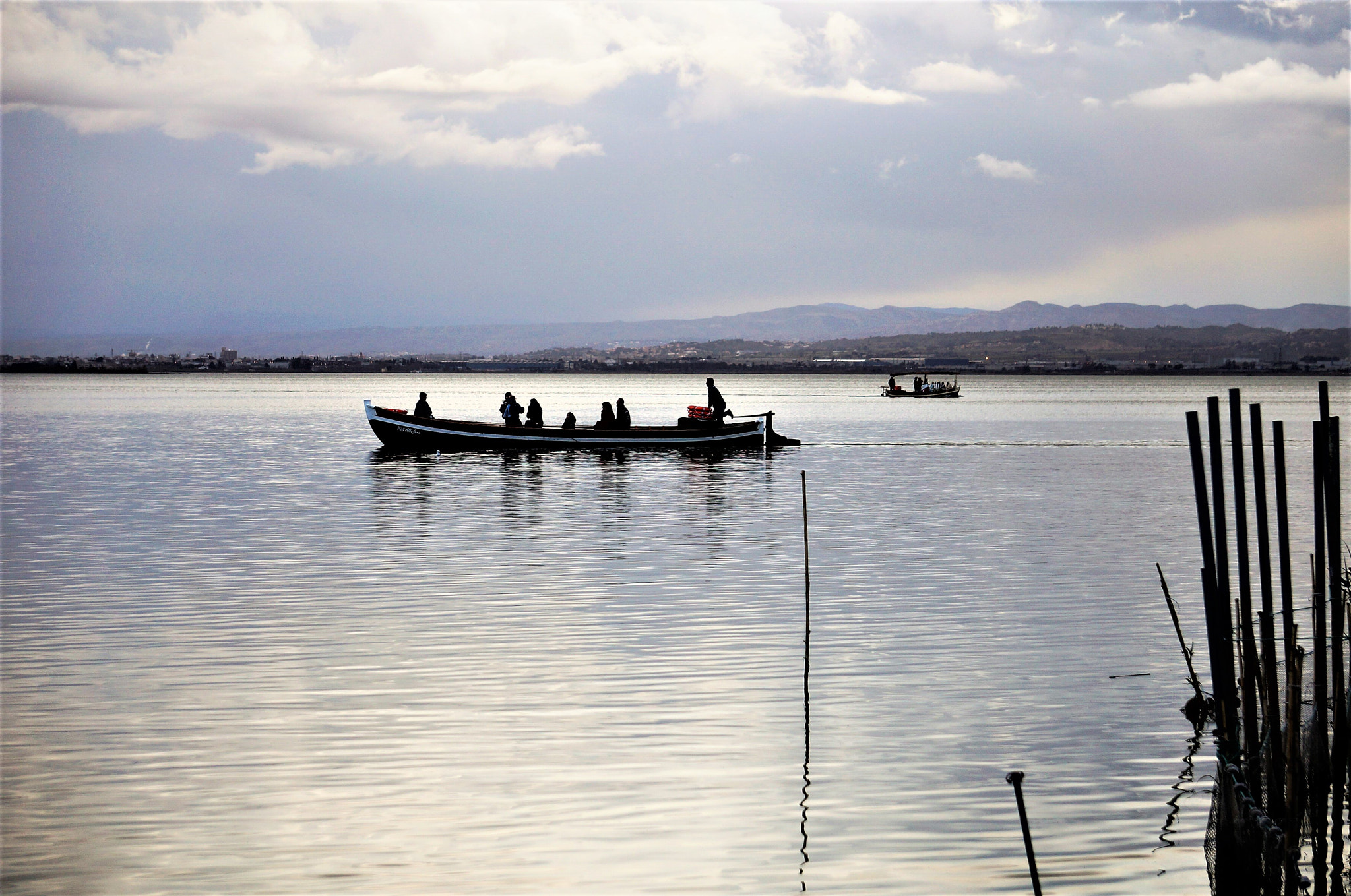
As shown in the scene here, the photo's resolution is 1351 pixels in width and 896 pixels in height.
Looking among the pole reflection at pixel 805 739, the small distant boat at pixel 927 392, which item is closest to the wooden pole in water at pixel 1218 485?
the pole reflection at pixel 805 739

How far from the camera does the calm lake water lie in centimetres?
917

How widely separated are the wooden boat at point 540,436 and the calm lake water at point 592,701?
55.0 ft

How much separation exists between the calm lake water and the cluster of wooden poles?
2.01 feet

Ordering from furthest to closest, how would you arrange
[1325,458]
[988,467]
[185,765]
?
[988,467], [185,765], [1325,458]

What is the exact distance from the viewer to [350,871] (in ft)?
29.0

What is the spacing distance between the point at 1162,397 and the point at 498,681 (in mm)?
166786

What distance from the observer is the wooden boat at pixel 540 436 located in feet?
159

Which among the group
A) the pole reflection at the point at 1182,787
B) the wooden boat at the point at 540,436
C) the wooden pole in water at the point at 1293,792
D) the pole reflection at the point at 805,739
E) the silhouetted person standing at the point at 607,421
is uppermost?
the silhouetted person standing at the point at 607,421

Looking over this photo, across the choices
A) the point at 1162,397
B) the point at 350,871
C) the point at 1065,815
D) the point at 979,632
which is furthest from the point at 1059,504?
the point at 1162,397

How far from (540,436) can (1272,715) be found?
4224 cm

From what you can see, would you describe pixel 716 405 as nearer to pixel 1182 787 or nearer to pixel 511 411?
pixel 511 411

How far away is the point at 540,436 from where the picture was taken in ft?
164

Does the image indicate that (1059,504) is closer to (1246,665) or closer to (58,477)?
(1246,665)

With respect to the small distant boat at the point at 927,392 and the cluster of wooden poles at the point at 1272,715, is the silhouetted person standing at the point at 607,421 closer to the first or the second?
the cluster of wooden poles at the point at 1272,715
